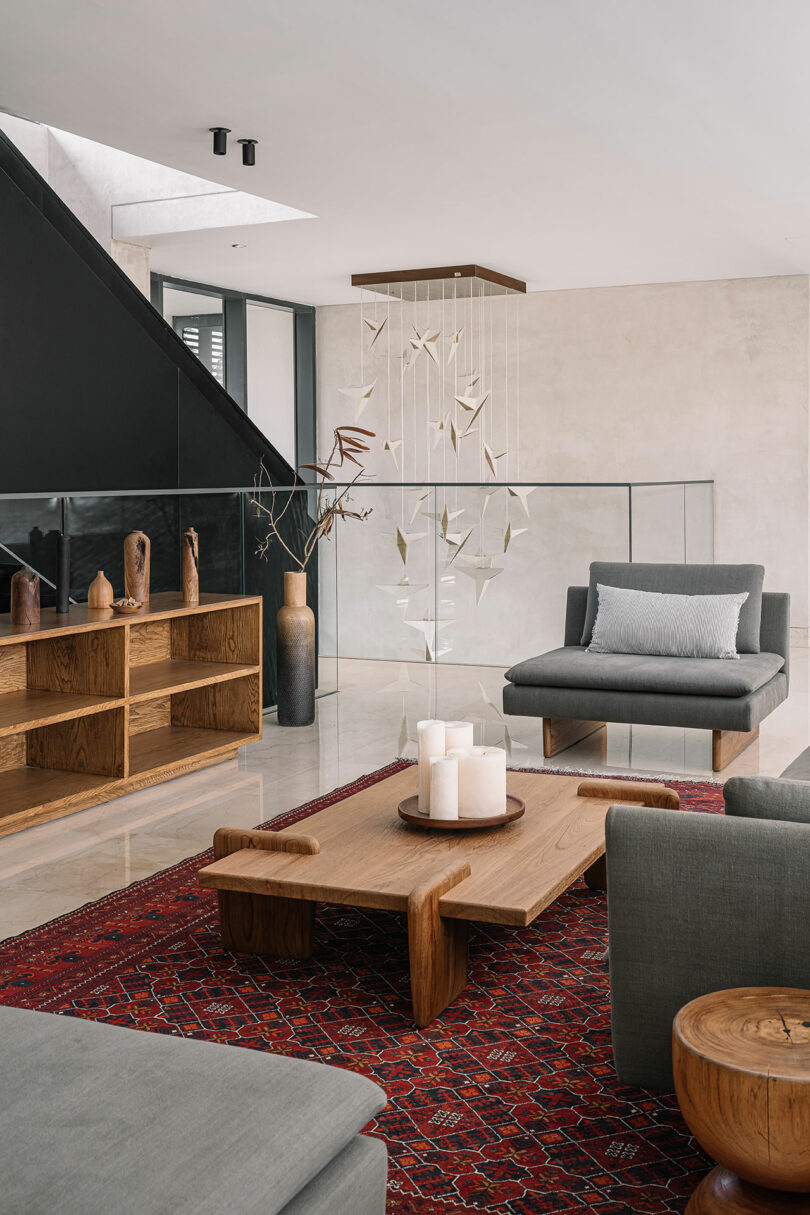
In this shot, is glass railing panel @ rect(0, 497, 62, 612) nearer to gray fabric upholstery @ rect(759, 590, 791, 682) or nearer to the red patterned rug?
the red patterned rug

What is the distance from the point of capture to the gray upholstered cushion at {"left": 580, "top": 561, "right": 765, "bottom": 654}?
579 centimetres

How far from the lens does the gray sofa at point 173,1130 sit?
1.50m

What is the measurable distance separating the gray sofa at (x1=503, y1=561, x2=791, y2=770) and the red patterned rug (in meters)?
1.51

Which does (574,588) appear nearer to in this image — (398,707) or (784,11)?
(398,707)

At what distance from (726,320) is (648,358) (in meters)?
0.64

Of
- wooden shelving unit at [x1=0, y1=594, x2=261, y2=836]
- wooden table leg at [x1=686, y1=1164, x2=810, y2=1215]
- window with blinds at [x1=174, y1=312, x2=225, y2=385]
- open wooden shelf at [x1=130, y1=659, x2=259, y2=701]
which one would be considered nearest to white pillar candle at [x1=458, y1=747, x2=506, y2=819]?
wooden table leg at [x1=686, y1=1164, x2=810, y2=1215]

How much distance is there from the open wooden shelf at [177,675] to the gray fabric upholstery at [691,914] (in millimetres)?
2988

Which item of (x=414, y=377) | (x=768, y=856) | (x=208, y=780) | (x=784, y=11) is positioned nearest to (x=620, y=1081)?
(x=768, y=856)

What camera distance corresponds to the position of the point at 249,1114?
5.49 ft

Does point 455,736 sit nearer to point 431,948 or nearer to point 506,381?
point 431,948

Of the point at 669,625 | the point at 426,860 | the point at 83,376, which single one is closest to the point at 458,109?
the point at 83,376

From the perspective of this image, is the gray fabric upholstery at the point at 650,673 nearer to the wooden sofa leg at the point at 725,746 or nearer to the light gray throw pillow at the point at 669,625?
the light gray throw pillow at the point at 669,625

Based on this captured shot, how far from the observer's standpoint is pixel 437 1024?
2.91m

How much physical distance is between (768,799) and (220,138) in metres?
3.78
